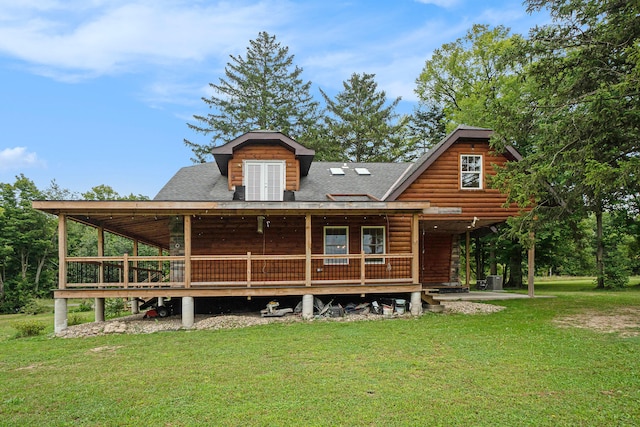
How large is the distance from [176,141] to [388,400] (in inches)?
1330

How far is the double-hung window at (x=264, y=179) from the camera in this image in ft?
52.7

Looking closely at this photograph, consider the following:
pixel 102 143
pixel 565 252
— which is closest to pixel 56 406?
pixel 565 252

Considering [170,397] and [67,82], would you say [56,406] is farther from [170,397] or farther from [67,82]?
[67,82]

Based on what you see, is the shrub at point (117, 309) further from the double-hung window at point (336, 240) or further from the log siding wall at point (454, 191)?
the log siding wall at point (454, 191)

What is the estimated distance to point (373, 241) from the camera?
1568 centimetres

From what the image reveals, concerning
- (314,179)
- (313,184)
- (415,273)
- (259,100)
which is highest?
(259,100)

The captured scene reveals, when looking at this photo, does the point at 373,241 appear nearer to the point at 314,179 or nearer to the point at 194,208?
the point at 314,179

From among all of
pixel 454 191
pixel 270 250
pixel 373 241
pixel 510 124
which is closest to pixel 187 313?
pixel 270 250

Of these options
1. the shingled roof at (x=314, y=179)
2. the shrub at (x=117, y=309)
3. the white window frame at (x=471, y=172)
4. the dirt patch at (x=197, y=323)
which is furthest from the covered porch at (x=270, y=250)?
the shrub at (x=117, y=309)

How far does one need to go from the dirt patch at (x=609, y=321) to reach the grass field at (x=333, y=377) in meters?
0.18

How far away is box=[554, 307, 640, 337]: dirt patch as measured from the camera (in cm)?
1009

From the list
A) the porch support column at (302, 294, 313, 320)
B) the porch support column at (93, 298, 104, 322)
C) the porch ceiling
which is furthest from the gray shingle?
the porch support column at (302, 294, 313, 320)

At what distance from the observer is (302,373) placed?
709 centimetres

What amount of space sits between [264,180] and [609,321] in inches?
456
